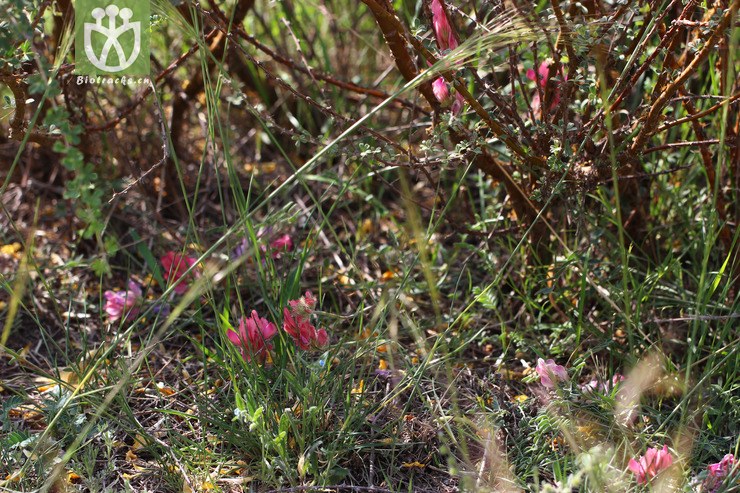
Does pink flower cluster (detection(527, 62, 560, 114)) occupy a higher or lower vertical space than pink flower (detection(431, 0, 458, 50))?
lower

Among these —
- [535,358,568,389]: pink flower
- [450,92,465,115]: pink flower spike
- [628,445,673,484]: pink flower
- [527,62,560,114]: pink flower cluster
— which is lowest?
[628,445,673,484]: pink flower

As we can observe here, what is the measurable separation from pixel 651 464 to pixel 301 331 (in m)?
0.64

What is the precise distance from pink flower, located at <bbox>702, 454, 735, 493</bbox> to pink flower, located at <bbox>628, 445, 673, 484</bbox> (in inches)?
2.6

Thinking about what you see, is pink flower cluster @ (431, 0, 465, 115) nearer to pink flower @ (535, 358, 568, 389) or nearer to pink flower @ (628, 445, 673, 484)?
pink flower @ (535, 358, 568, 389)

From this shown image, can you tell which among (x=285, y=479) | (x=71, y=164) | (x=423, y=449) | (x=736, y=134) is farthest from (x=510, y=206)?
(x=71, y=164)

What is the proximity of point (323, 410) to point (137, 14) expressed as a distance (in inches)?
32.9

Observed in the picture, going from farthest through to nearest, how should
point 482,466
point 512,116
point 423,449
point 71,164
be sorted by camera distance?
point 512,116
point 423,449
point 482,466
point 71,164

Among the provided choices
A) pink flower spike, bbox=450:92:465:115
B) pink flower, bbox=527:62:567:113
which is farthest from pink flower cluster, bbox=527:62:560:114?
pink flower spike, bbox=450:92:465:115

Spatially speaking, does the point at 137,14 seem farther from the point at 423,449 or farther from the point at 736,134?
the point at 736,134

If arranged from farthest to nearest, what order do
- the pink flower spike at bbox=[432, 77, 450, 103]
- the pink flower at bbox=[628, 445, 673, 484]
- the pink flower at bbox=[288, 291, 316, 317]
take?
the pink flower spike at bbox=[432, 77, 450, 103] → the pink flower at bbox=[288, 291, 316, 317] → the pink flower at bbox=[628, 445, 673, 484]

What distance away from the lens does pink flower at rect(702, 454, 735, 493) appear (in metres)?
1.25

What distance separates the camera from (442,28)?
146cm

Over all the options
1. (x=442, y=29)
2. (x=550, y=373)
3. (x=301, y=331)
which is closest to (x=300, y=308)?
(x=301, y=331)

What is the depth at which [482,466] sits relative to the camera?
132cm
